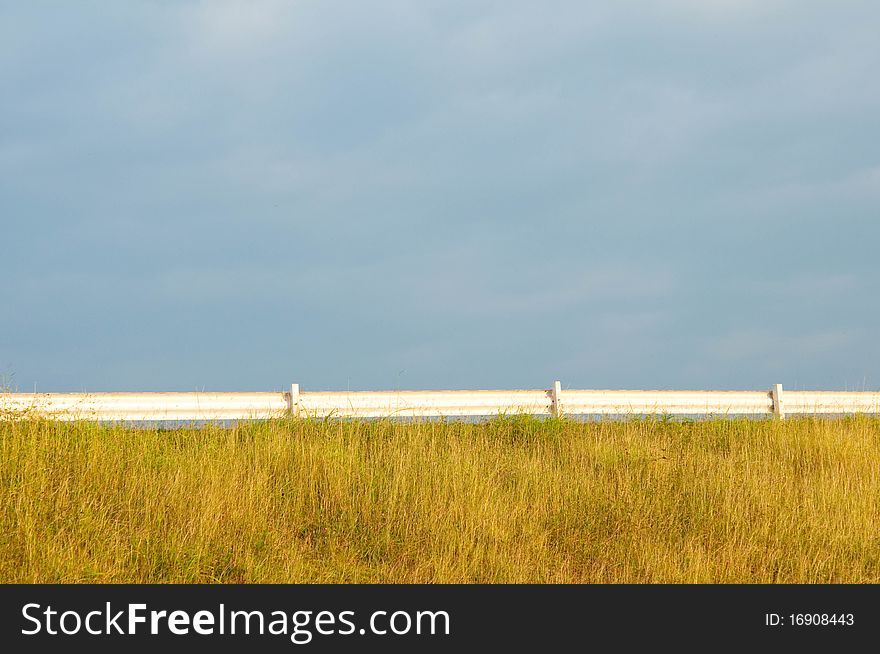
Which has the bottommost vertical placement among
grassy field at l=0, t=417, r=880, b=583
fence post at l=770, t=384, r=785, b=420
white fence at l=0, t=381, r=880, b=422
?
grassy field at l=0, t=417, r=880, b=583

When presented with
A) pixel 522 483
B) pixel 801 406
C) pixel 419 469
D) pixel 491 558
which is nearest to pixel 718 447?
pixel 801 406

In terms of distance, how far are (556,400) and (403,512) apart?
26.0 ft

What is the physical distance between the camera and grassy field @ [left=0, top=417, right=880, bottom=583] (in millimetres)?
10016

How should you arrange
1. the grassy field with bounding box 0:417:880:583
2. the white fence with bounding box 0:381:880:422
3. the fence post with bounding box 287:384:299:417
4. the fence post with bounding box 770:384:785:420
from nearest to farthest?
the grassy field with bounding box 0:417:880:583, the white fence with bounding box 0:381:880:422, the fence post with bounding box 287:384:299:417, the fence post with bounding box 770:384:785:420

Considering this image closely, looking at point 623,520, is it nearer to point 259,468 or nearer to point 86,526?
point 259,468

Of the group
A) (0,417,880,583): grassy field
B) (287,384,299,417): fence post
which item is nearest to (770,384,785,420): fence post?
(0,417,880,583): grassy field

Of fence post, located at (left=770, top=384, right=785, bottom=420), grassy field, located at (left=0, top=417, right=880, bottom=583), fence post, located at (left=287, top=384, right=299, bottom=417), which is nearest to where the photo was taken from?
grassy field, located at (left=0, top=417, right=880, bottom=583)

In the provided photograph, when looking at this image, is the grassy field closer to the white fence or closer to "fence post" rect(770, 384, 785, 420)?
the white fence

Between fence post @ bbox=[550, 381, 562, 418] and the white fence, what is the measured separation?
21 mm

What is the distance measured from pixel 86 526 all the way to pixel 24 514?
0.66 m

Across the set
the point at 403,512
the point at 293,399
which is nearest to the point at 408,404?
the point at 293,399

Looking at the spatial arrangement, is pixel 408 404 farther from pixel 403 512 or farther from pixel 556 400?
pixel 403 512

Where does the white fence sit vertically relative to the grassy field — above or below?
above

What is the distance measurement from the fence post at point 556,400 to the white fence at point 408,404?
0.8 inches
